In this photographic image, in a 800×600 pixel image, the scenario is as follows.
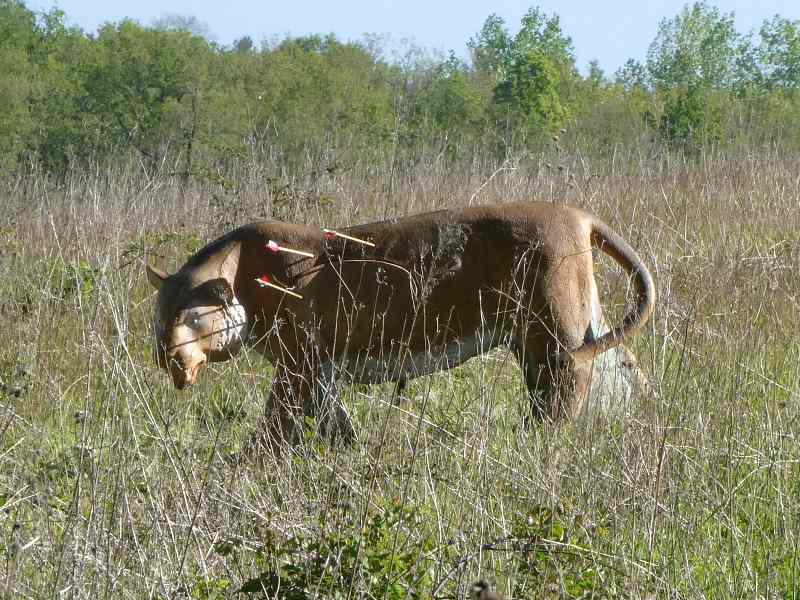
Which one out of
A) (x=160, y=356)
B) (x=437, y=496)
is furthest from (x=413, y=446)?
(x=160, y=356)

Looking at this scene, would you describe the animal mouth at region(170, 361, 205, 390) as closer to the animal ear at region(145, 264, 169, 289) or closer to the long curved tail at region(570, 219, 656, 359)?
the animal ear at region(145, 264, 169, 289)

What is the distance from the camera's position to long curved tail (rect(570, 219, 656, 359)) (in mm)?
4073

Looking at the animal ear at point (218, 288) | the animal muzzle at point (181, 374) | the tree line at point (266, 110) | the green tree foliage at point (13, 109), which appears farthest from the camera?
the green tree foliage at point (13, 109)

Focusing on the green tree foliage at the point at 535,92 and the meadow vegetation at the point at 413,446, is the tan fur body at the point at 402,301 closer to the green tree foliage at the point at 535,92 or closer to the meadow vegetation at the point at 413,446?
the meadow vegetation at the point at 413,446

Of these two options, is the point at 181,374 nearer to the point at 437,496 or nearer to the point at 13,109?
the point at 437,496

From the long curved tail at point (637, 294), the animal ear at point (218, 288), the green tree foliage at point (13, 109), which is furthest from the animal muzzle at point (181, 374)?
the green tree foliage at point (13, 109)

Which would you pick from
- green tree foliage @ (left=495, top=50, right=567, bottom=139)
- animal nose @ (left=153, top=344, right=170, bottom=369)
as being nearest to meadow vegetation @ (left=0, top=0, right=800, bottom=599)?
animal nose @ (left=153, top=344, right=170, bottom=369)

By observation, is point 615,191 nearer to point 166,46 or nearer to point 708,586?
point 708,586

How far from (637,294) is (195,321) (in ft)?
6.24

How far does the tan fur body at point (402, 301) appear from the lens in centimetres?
440

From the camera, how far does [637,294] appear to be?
4457 mm

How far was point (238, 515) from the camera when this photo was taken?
10.4 ft

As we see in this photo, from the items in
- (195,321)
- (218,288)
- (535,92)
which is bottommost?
(195,321)

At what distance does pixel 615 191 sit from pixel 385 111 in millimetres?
13694
